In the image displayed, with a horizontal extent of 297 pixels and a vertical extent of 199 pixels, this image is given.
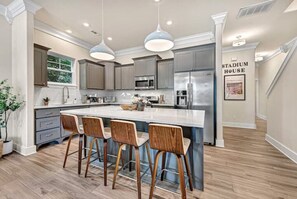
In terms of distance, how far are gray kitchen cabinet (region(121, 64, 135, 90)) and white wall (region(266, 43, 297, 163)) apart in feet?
13.8

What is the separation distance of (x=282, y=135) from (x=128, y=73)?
4.76 m

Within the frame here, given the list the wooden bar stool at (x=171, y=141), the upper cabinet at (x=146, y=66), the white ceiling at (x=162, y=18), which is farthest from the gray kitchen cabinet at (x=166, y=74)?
the wooden bar stool at (x=171, y=141)

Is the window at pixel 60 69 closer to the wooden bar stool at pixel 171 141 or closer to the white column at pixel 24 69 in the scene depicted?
the white column at pixel 24 69

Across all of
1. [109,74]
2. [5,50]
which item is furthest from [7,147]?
[109,74]

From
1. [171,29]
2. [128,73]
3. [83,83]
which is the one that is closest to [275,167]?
[171,29]

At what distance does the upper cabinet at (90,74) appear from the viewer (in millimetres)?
4852

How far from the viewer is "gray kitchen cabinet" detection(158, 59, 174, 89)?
15.0 feet

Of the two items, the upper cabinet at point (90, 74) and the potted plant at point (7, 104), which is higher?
the upper cabinet at point (90, 74)

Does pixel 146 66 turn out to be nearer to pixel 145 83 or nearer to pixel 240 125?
pixel 145 83

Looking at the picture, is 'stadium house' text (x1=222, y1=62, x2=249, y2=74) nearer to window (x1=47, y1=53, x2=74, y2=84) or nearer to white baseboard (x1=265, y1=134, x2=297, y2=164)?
white baseboard (x1=265, y1=134, x2=297, y2=164)

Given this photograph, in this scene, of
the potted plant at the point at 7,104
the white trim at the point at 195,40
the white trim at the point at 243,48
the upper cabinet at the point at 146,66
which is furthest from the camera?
the white trim at the point at 243,48

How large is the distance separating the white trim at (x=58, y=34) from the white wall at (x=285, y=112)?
18.6 ft

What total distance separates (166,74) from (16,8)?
3934mm

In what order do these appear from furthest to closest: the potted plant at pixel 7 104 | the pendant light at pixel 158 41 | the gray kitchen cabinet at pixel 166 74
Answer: the gray kitchen cabinet at pixel 166 74 → the potted plant at pixel 7 104 → the pendant light at pixel 158 41
